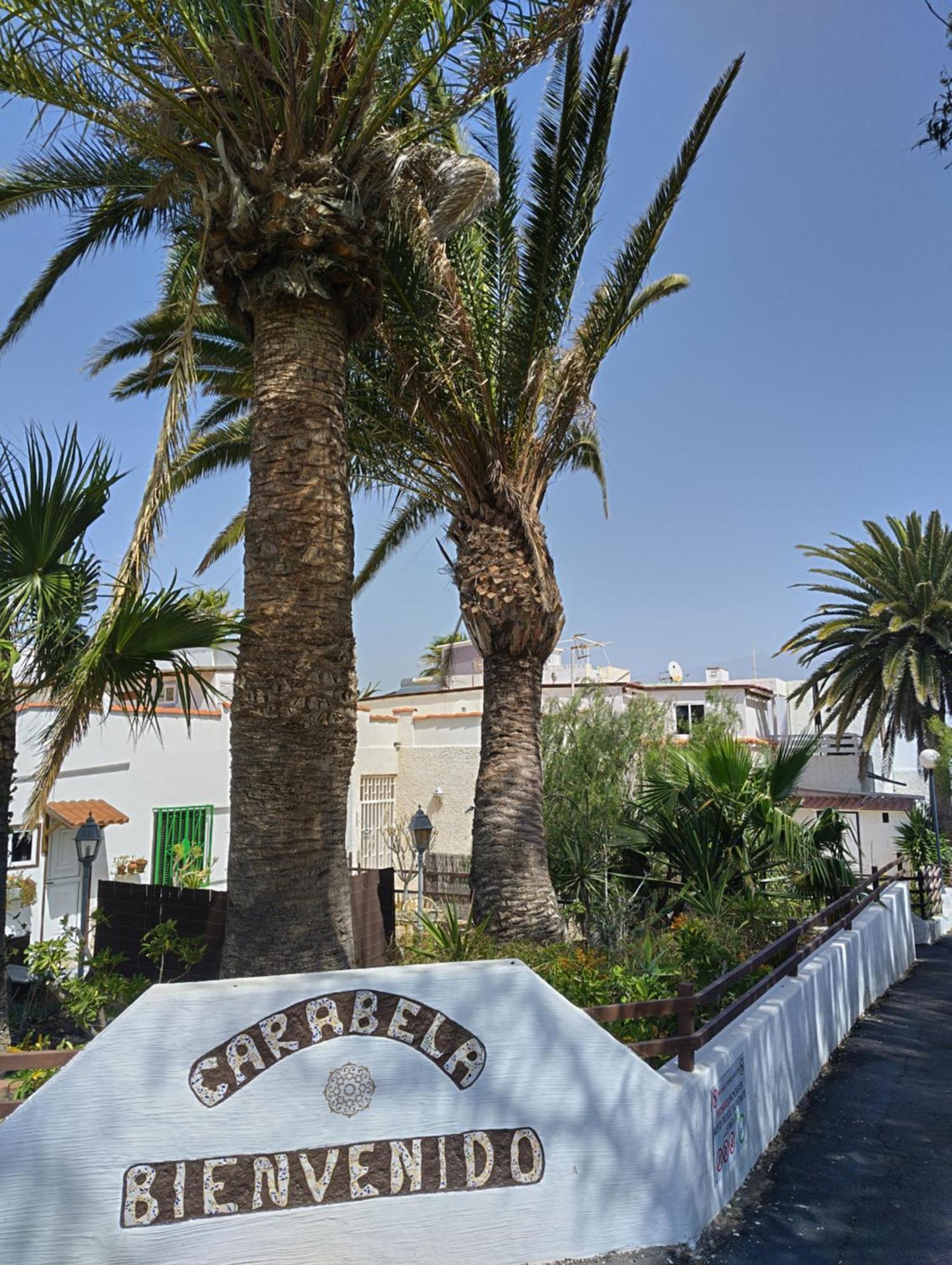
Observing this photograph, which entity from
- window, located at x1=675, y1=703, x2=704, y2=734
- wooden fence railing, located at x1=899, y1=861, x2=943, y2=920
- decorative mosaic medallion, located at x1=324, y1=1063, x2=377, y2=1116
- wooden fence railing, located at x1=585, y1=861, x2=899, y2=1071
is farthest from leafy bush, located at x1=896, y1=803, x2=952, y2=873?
decorative mosaic medallion, located at x1=324, y1=1063, x2=377, y2=1116

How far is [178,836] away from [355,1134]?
10636mm

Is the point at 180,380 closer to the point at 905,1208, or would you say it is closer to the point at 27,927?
the point at 905,1208

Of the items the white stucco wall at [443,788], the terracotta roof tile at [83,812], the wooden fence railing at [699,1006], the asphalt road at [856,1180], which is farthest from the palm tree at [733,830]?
the white stucco wall at [443,788]

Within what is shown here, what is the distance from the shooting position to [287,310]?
20.1ft

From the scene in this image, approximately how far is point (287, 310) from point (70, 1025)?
6.50 metres

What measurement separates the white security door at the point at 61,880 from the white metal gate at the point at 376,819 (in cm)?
738

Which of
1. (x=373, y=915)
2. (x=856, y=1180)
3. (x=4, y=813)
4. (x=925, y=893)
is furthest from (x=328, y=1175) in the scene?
(x=925, y=893)

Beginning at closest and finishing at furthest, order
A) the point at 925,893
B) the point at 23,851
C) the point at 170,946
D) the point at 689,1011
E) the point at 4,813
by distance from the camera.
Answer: the point at 689,1011 < the point at 4,813 < the point at 170,946 < the point at 23,851 < the point at 925,893

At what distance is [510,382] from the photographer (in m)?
9.35

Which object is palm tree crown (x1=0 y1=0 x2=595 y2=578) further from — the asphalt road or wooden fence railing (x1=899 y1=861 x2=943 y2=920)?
wooden fence railing (x1=899 y1=861 x2=943 y2=920)

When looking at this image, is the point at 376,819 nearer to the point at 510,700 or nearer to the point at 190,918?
the point at 190,918

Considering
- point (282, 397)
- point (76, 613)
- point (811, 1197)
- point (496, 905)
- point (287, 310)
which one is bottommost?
point (811, 1197)

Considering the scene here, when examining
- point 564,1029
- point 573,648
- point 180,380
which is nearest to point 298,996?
point 564,1029

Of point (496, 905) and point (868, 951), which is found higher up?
point (496, 905)
